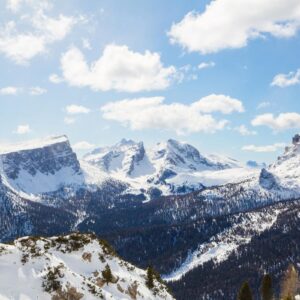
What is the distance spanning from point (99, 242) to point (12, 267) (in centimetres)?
1875

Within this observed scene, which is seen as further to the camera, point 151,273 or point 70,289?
point 151,273

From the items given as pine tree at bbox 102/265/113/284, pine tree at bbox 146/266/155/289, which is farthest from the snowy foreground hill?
pine tree at bbox 146/266/155/289

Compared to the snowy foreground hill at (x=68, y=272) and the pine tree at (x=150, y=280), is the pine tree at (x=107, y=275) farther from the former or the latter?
the pine tree at (x=150, y=280)

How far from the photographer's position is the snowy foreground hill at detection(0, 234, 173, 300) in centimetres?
5994

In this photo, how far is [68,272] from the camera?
64.2 m

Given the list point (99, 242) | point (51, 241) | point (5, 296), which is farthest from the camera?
point (99, 242)

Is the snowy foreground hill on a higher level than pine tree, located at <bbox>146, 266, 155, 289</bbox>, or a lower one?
higher

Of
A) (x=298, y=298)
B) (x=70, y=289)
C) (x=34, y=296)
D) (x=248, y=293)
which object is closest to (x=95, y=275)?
(x=70, y=289)

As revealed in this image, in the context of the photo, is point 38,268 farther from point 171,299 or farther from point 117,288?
point 171,299

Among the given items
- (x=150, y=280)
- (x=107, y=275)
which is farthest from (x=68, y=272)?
(x=150, y=280)

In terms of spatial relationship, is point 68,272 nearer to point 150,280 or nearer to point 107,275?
point 107,275

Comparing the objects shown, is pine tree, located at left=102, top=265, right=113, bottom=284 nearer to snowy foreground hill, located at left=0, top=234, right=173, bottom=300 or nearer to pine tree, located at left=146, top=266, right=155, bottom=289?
snowy foreground hill, located at left=0, top=234, right=173, bottom=300

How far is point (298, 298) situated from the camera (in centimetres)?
12062

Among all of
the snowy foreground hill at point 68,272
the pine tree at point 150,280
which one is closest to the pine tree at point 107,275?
the snowy foreground hill at point 68,272
